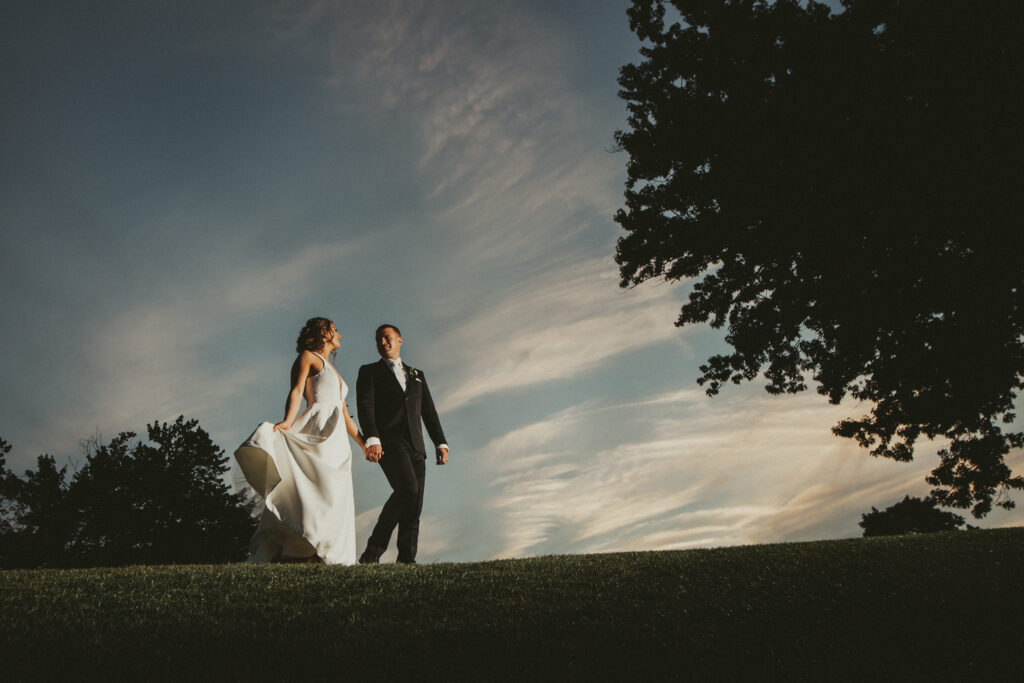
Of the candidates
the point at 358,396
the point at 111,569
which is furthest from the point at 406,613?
the point at 111,569

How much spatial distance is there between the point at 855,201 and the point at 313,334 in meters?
10.4

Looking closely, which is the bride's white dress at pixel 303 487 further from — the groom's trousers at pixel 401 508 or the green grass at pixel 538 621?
the green grass at pixel 538 621

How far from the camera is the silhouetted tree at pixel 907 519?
1134 inches

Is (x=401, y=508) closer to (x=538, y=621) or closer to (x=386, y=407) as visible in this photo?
(x=386, y=407)

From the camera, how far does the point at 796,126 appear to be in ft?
40.3

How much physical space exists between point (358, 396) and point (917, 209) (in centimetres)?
1077

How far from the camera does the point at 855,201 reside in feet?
40.0

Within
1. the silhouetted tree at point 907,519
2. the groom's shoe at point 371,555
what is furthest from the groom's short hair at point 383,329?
the silhouetted tree at point 907,519

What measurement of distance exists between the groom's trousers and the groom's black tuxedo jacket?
0.84ft

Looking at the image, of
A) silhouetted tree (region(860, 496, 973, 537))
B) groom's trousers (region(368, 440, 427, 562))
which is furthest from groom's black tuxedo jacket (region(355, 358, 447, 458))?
silhouetted tree (region(860, 496, 973, 537))

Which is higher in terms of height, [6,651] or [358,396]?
[358,396]

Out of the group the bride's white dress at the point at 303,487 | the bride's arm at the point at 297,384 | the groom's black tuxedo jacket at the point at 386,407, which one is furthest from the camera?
the groom's black tuxedo jacket at the point at 386,407

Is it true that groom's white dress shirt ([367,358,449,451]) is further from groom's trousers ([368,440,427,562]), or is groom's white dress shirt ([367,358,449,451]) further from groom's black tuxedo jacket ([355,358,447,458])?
groom's trousers ([368,440,427,562])

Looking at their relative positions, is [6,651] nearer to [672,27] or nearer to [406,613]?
[406,613]
